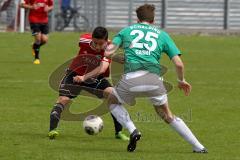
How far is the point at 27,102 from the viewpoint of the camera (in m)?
17.1

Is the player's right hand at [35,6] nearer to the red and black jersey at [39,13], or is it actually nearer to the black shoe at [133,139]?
the red and black jersey at [39,13]

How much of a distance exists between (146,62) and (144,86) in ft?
1.10

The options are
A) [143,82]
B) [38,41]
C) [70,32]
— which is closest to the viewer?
[143,82]

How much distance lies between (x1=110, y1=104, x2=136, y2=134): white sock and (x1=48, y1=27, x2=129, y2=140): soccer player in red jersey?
2.53 feet

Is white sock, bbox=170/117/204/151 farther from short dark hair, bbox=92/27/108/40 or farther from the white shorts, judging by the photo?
short dark hair, bbox=92/27/108/40

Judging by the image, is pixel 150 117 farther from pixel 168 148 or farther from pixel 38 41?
pixel 38 41

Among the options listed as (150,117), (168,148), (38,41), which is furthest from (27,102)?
(38,41)

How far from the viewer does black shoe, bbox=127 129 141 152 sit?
11.3 meters

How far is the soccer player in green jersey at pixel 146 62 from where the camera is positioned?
1120 cm

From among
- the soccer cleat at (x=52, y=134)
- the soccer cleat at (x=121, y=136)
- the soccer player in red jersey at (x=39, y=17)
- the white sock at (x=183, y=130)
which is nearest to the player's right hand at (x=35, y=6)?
the soccer player in red jersey at (x=39, y=17)

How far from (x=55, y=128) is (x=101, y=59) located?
3.97 ft

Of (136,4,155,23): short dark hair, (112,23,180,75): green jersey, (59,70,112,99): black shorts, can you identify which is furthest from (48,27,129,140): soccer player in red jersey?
(136,4,155,23): short dark hair

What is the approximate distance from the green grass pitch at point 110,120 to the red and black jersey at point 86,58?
1.01 metres

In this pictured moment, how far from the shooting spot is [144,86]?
11375 millimetres
